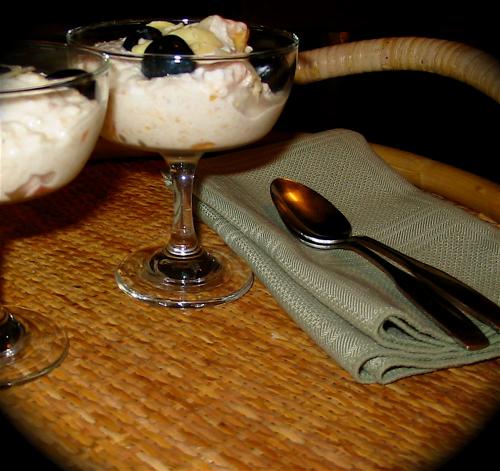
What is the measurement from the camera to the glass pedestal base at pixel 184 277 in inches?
31.1

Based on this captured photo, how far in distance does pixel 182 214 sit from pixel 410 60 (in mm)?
467

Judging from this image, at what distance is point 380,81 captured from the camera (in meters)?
3.26

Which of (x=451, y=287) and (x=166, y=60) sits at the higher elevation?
(x=166, y=60)

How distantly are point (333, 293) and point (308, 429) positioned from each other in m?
0.15

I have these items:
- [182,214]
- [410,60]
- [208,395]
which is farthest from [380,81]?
[208,395]

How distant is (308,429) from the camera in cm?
60

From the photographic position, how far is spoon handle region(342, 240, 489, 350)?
0.66 metres

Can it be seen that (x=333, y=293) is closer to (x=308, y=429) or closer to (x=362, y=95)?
(x=308, y=429)

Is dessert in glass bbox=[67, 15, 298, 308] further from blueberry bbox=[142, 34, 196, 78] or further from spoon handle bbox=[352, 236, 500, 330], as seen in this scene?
spoon handle bbox=[352, 236, 500, 330]

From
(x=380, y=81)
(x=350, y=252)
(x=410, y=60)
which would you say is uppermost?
(x=410, y=60)

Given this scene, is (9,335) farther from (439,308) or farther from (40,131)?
(439,308)

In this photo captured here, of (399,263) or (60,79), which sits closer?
(60,79)

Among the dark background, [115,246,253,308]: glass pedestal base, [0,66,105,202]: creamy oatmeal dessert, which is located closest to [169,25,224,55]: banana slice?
[0,66,105,202]: creamy oatmeal dessert

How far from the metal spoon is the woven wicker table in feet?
0.16
